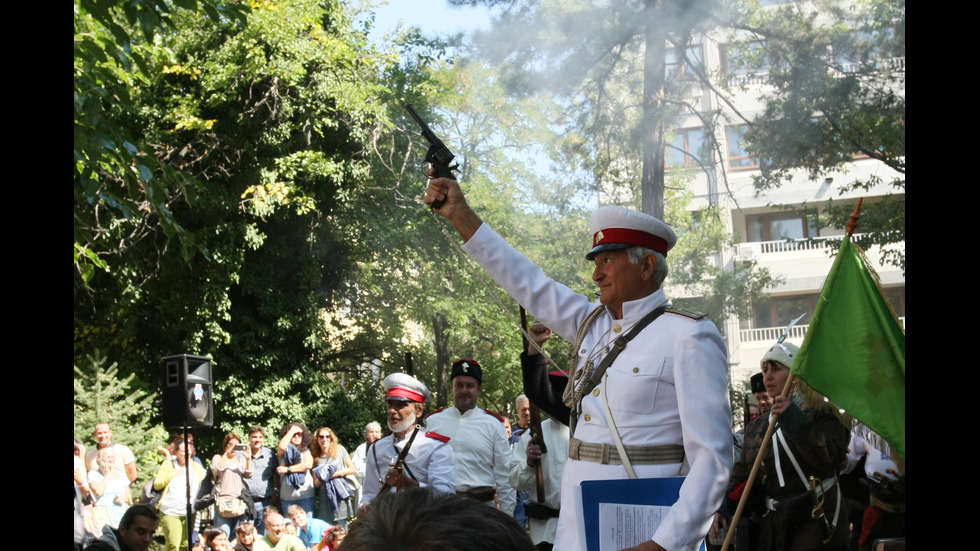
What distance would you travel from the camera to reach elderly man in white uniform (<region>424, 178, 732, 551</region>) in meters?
2.53

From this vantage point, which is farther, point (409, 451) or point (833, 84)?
point (833, 84)

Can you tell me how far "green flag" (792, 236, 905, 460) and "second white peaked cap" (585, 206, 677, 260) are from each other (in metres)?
0.86

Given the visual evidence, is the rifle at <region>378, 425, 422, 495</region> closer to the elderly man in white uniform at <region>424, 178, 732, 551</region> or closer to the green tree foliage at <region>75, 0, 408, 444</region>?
the elderly man in white uniform at <region>424, 178, 732, 551</region>

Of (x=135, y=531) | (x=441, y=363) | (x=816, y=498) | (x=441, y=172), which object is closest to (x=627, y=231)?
(x=441, y=172)

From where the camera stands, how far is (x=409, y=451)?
5.57m

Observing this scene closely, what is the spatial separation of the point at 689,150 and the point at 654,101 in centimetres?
338

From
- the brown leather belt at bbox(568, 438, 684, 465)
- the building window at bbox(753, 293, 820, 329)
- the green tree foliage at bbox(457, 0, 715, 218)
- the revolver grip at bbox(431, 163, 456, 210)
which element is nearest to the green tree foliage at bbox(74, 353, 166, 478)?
the green tree foliage at bbox(457, 0, 715, 218)

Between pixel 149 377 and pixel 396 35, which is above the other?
pixel 396 35

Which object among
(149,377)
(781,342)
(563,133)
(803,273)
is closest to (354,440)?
(149,377)

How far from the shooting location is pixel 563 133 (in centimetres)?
1420

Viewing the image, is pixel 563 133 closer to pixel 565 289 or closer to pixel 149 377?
pixel 149 377

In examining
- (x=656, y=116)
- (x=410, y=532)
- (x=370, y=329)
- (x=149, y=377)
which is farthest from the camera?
(x=370, y=329)

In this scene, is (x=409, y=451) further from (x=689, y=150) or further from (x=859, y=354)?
(x=689, y=150)

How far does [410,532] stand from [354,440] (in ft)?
54.7
